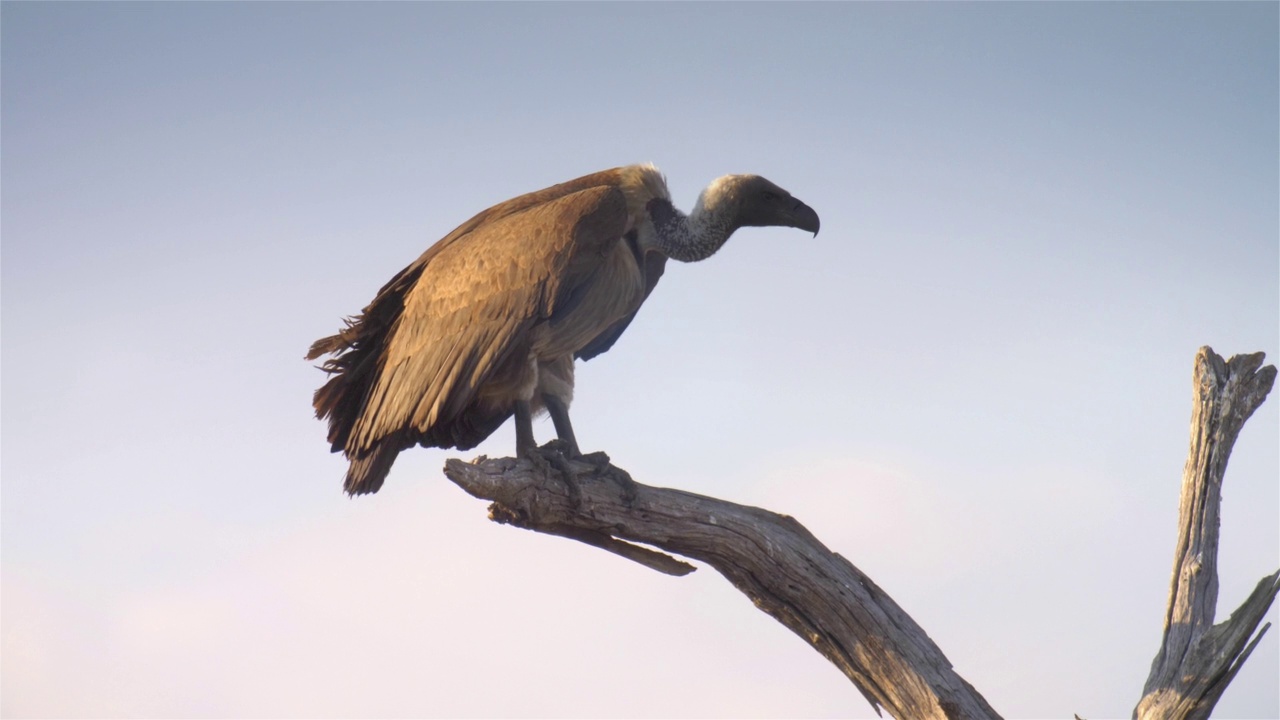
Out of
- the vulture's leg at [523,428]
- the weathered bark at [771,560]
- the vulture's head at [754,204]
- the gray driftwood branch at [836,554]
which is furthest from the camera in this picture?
the vulture's head at [754,204]

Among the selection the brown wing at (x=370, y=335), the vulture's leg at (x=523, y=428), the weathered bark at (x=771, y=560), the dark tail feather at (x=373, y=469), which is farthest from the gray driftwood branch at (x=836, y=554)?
the brown wing at (x=370, y=335)

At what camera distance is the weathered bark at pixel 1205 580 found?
18.2ft

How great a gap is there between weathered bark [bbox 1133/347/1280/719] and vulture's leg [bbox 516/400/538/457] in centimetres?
327

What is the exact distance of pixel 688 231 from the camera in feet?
23.2

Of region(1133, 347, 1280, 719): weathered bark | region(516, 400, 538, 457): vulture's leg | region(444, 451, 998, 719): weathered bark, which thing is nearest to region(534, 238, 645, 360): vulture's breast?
region(516, 400, 538, 457): vulture's leg

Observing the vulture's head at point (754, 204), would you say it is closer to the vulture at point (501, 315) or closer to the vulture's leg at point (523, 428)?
the vulture at point (501, 315)

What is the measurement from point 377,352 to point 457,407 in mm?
842

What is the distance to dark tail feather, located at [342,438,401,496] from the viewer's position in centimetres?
636

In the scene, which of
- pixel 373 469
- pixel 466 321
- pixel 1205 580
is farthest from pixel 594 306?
pixel 1205 580

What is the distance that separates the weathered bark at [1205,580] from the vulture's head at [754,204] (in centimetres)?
239

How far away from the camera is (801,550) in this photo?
6.08m

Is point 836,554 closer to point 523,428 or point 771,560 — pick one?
point 771,560

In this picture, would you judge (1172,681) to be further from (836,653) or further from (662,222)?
(662,222)

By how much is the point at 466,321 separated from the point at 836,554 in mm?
2240
